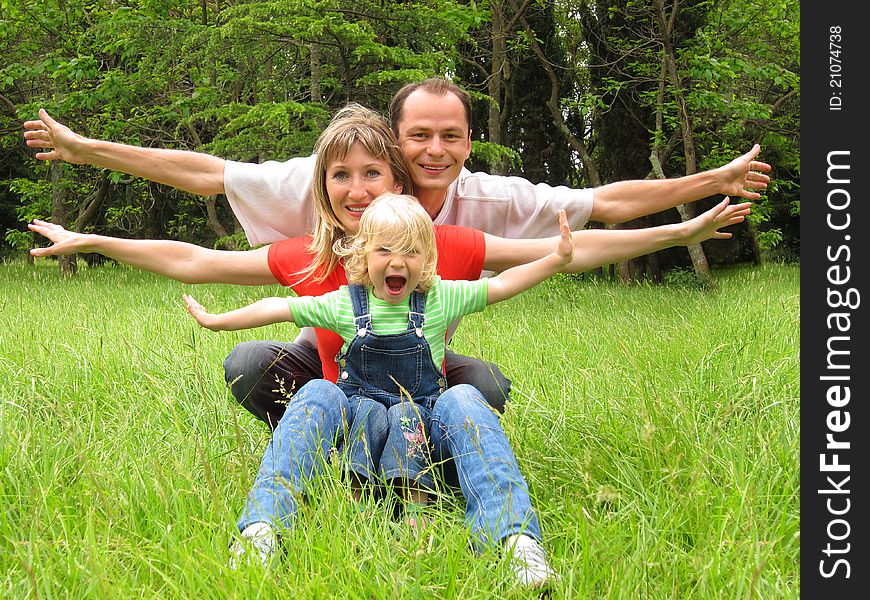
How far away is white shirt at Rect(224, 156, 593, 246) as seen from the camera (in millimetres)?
3166

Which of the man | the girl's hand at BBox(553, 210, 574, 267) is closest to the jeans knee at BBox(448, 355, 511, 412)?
the man

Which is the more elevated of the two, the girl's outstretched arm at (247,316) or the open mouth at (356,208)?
the open mouth at (356,208)

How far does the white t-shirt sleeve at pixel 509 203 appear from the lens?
329 centimetres

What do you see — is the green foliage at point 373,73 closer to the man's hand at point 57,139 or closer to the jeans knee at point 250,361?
the man's hand at point 57,139

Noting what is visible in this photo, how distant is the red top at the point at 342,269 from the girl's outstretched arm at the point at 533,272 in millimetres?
250

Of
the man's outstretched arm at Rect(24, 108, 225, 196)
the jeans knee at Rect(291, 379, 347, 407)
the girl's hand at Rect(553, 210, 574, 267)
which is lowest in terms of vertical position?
the jeans knee at Rect(291, 379, 347, 407)

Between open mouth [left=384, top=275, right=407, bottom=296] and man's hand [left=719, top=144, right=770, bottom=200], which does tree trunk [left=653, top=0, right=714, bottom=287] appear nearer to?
man's hand [left=719, top=144, right=770, bottom=200]

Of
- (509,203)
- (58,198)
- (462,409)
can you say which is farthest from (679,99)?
(58,198)

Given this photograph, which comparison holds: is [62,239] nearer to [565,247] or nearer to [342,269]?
[342,269]

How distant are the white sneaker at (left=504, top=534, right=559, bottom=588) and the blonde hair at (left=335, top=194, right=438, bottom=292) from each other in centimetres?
93

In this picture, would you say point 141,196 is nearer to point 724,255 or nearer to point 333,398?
point 724,255

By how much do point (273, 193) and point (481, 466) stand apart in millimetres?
1500

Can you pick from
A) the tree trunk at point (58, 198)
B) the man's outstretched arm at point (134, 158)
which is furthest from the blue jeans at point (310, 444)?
the tree trunk at point (58, 198)

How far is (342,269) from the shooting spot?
112 inches
